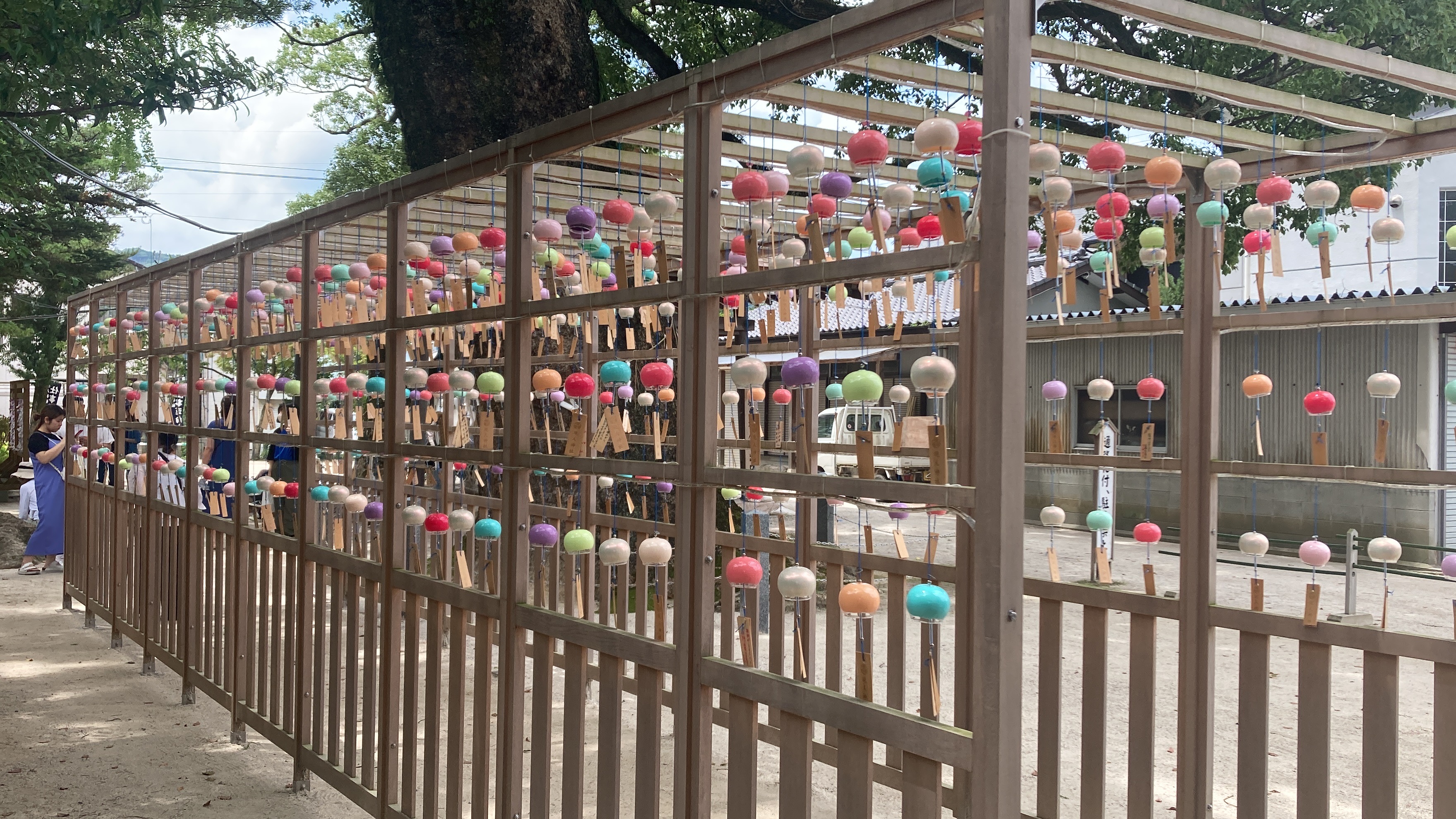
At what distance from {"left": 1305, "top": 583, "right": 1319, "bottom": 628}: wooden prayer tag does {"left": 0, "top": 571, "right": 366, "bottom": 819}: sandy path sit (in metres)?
3.61

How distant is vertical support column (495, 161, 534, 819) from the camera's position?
325cm

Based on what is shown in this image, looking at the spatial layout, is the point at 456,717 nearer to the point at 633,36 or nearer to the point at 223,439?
the point at 223,439

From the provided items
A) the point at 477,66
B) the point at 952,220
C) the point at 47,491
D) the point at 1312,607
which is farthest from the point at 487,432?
the point at 47,491

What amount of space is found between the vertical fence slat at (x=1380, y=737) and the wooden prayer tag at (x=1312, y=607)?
156 mm

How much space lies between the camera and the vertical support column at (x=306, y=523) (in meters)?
4.40

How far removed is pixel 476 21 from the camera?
6434 mm

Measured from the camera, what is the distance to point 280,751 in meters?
5.05

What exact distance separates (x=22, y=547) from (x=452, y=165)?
9.41 metres

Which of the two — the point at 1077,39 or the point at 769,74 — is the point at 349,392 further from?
the point at 1077,39

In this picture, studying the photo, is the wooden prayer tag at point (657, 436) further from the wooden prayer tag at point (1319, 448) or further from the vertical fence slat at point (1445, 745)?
the vertical fence slat at point (1445, 745)

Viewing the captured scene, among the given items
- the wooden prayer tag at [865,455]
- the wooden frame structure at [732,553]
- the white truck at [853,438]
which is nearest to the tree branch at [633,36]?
the wooden frame structure at [732,553]

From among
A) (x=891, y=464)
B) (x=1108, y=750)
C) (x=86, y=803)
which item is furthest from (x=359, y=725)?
(x=891, y=464)

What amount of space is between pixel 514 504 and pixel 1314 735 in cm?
251

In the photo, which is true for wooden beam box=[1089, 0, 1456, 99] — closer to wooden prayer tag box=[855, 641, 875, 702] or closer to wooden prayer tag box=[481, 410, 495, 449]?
wooden prayer tag box=[855, 641, 875, 702]
